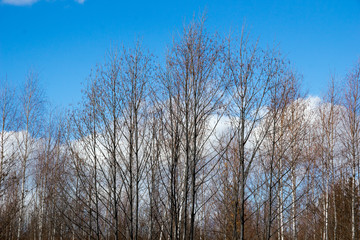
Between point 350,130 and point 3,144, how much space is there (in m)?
13.3

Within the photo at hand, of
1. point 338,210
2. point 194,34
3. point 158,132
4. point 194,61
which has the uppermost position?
point 194,34

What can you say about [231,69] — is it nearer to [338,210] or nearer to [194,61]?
[194,61]

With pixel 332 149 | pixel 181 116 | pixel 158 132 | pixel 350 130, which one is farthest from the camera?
pixel 332 149

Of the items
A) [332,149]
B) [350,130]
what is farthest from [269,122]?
[332,149]

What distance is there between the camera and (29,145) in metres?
16.1

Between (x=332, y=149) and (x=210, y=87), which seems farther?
(x=332, y=149)

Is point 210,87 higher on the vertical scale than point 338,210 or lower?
higher

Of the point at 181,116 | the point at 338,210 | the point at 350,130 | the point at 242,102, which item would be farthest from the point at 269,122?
the point at 338,210

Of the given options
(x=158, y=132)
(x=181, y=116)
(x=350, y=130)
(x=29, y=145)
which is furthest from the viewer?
(x=29, y=145)

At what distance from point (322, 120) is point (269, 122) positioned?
26.0ft

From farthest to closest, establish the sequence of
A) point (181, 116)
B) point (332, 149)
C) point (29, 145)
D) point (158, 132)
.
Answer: point (29, 145)
point (332, 149)
point (158, 132)
point (181, 116)

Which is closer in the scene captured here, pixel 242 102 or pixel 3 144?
pixel 242 102

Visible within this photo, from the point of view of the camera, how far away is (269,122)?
826 centimetres

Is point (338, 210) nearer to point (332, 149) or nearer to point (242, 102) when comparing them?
point (332, 149)
